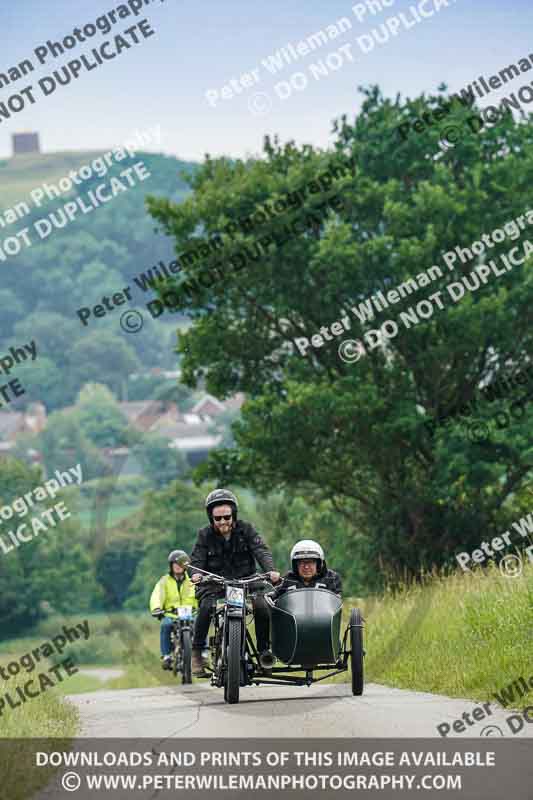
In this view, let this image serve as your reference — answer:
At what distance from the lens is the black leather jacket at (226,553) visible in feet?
42.1

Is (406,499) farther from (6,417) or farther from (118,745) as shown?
(6,417)

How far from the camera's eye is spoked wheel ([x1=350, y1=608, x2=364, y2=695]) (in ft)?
41.8

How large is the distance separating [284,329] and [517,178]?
6705 mm

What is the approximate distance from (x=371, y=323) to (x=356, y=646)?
74.5 ft

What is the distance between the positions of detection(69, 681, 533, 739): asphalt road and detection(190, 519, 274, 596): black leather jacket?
1.13 meters

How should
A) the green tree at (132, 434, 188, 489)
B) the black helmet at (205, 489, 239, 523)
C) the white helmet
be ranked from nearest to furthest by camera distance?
the white helmet, the black helmet at (205, 489, 239, 523), the green tree at (132, 434, 188, 489)

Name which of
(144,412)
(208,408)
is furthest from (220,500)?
(208,408)

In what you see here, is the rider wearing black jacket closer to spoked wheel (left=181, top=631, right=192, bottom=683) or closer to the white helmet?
the white helmet

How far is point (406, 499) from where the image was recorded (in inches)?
1407

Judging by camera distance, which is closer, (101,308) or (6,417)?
(101,308)

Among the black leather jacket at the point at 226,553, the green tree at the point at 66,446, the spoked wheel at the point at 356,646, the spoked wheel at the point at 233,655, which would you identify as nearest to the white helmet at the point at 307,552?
the black leather jacket at the point at 226,553

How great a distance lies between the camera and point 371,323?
3516 cm

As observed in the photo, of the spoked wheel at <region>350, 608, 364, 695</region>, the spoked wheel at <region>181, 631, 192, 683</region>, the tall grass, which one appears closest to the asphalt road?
the spoked wheel at <region>350, 608, 364, 695</region>

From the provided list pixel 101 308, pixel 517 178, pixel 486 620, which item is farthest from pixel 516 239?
pixel 486 620
